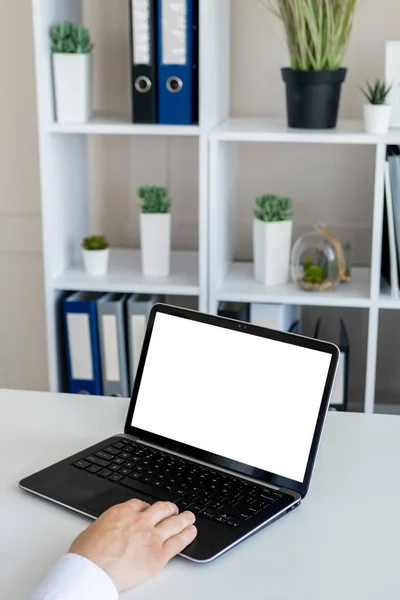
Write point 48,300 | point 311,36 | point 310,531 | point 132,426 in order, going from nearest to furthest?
point 310,531, point 132,426, point 311,36, point 48,300

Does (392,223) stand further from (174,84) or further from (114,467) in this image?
(114,467)

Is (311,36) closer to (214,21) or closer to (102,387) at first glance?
(214,21)

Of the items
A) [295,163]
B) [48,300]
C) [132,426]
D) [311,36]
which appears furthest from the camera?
[295,163]

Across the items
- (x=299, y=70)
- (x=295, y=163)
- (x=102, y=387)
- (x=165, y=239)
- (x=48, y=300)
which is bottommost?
(x=102, y=387)

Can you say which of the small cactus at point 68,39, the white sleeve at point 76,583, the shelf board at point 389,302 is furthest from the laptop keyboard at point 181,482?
the small cactus at point 68,39

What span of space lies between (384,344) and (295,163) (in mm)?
596

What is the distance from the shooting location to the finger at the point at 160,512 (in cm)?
117

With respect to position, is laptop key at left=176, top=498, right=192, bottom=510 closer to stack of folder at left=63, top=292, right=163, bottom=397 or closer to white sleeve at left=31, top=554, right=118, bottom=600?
white sleeve at left=31, top=554, right=118, bottom=600

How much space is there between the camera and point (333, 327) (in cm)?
272

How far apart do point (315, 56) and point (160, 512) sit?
1400mm

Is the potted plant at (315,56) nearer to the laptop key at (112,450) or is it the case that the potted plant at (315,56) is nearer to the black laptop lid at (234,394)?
the black laptop lid at (234,394)

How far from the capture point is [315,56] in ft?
7.31

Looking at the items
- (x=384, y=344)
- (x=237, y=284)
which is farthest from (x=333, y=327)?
(x=237, y=284)

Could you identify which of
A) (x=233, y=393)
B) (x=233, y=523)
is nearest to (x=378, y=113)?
(x=233, y=393)
